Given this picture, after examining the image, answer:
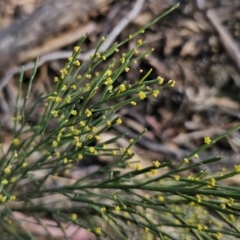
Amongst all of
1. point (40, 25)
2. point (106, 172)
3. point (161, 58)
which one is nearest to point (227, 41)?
point (161, 58)

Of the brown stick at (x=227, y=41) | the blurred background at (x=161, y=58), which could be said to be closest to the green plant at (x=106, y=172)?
the blurred background at (x=161, y=58)

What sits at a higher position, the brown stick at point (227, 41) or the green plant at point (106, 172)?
the brown stick at point (227, 41)

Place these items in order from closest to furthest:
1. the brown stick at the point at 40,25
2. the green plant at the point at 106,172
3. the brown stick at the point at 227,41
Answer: the green plant at the point at 106,172 → the brown stick at the point at 40,25 → the brown stick at the point at 227,41

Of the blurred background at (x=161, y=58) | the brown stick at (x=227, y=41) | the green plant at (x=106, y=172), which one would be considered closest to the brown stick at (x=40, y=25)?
the blurred background at (x=161, y=58)

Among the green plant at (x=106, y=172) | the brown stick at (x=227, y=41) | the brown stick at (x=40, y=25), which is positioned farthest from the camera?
the brown stick at (x=227, y=41)

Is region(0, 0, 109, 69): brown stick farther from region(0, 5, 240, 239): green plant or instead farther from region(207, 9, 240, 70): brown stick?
region(0, 5, 240, 239): green plant

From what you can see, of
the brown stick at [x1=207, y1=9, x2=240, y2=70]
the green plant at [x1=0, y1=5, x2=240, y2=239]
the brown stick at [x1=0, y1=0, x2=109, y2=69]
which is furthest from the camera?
the brown stick at [x1=207, y1=9, x2=240, y2=70]

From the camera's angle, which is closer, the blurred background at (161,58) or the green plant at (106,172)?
the green plant at (106,172)

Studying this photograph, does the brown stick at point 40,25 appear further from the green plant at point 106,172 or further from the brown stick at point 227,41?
the green plant at point 106,172

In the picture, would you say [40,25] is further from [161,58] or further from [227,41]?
[227,41]

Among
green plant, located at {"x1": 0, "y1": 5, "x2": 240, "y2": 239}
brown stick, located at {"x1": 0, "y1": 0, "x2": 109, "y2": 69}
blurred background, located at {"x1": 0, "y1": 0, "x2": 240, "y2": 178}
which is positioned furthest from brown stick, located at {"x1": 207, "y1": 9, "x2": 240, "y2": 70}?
green plant, located at {"x1": 0, "y1": 5, "x2": 240, "y2": 239}

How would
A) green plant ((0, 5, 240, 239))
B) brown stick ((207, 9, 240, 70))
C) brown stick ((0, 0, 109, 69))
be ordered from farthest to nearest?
brown stick ((207, 9, 240, 70)) → brown stick ((0, 0, 109, 69)) → green plant ((0, 5, 240, 239))
